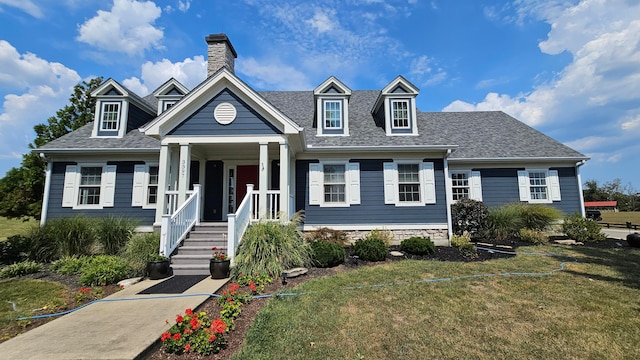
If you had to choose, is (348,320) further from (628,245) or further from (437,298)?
(628,245)

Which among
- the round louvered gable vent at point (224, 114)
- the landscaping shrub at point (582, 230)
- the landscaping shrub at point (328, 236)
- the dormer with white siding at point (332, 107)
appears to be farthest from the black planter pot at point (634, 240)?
the round louvered gable vent at point (224, 114)

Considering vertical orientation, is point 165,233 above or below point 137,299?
above

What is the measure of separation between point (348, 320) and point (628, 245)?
11.7m

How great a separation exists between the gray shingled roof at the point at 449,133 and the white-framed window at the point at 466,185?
2.71 feet

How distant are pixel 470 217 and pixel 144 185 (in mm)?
12732

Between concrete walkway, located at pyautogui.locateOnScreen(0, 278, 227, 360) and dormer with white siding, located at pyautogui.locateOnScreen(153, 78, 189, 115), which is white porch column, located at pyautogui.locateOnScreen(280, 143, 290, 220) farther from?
dormer with white siding, located at pyautogui.locateOnScreen(153, 78, 189, 115)

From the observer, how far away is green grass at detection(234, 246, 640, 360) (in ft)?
10.8

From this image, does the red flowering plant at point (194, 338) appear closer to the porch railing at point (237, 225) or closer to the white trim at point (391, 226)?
the porch railing at point (237, 225)

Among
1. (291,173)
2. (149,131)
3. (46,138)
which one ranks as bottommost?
(291,173)

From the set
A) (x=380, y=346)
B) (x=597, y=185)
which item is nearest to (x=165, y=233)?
(x=380, y=346)

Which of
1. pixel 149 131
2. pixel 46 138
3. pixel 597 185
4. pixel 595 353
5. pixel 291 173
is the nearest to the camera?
pixel 595 353

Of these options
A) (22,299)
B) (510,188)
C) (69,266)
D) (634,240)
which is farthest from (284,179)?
(634,240)

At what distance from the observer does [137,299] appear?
4.91 m

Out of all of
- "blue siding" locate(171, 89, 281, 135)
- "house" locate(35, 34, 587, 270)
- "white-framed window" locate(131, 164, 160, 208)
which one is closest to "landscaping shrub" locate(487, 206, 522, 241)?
"house" locate(35, 34, 587, 270)
